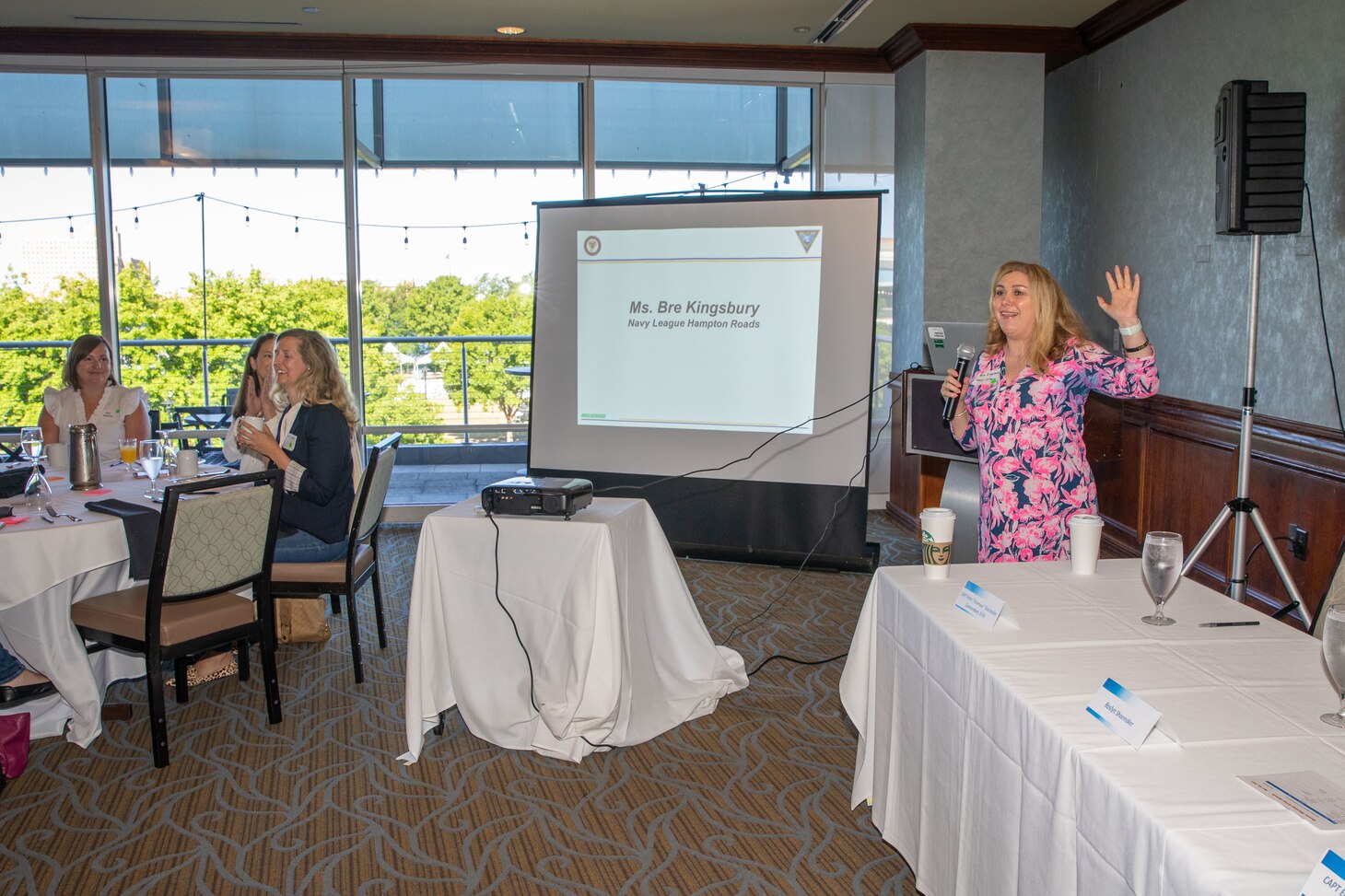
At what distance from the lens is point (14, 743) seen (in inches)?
111

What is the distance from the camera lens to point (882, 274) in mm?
6426

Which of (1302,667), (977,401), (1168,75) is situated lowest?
(1302,667)

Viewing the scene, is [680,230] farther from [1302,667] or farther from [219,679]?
[1302,667]

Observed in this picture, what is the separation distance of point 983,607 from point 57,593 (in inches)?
108

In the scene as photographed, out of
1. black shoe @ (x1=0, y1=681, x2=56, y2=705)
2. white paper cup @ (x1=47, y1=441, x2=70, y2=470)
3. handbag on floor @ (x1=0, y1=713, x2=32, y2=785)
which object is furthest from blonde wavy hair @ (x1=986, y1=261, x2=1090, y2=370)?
white paper cup @ (x1=47, y1=441, x2=70, y2=470)

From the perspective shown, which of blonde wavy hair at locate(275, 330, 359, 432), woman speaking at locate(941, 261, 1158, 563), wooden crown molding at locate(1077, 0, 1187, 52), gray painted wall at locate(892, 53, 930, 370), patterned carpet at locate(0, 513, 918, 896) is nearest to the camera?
Result: patterned carpet at locate(0, 513, 918, 896)

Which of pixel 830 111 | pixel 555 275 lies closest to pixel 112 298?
pixel 555 275

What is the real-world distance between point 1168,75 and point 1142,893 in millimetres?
4760

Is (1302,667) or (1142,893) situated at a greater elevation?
(1302,667)

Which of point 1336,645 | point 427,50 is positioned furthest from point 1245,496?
point 427,50

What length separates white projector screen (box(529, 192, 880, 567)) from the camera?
181 inches

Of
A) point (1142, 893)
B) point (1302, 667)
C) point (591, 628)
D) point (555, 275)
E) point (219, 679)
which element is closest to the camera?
point (1142, 893)

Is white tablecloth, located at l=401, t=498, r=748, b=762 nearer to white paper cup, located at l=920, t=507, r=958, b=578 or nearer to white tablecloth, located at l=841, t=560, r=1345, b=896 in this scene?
white tablecloth, located at l=841, t=560, r=1345, b=896

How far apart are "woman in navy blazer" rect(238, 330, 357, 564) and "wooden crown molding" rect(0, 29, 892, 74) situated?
298 cm
